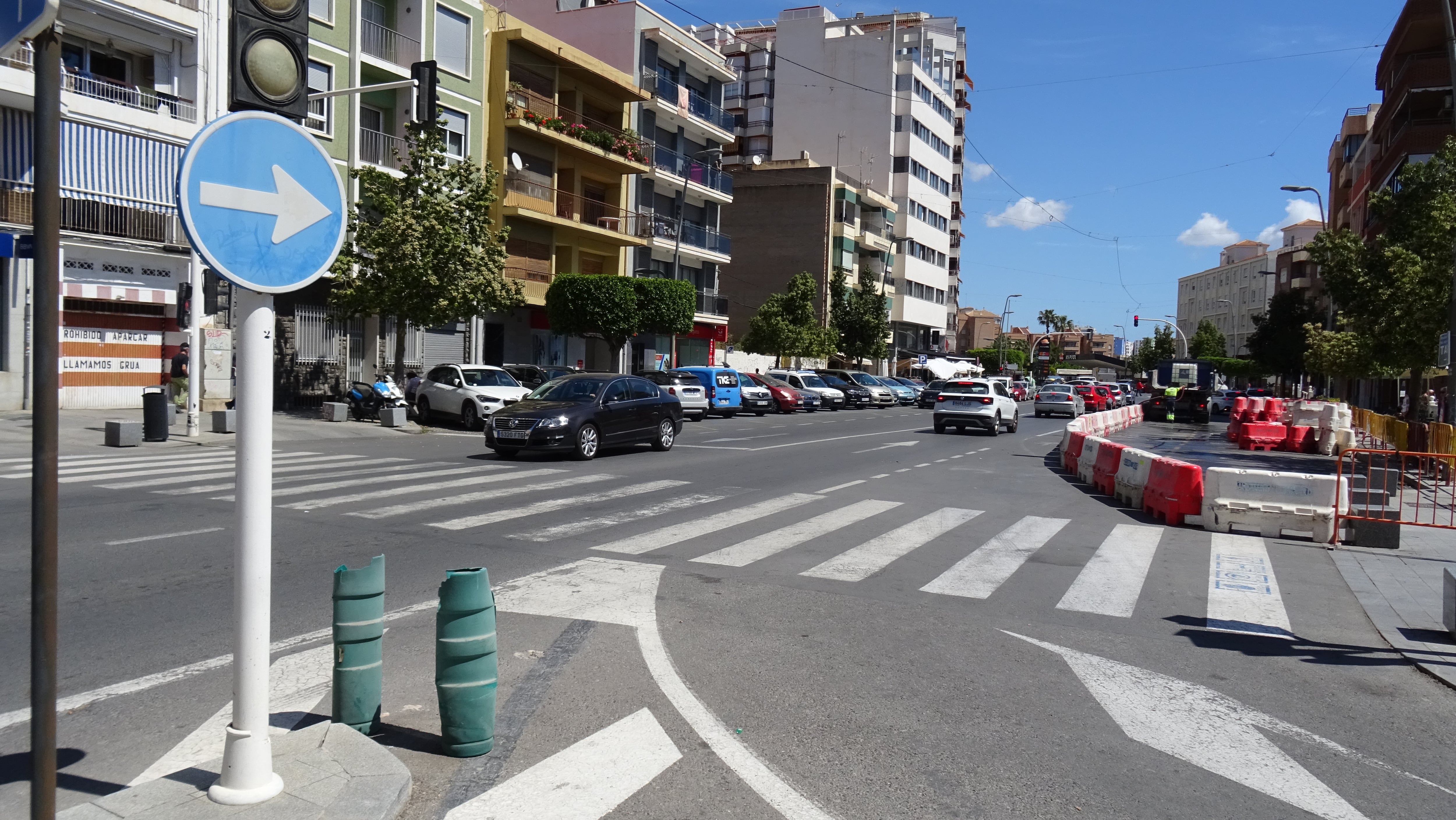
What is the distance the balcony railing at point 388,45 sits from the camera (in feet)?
99.0

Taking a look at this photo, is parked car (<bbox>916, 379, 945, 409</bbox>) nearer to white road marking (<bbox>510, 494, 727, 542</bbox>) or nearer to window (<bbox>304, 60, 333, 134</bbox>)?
window (<bbox>304, 60, 333, 134</bbox>)

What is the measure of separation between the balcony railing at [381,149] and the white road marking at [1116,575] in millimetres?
24378

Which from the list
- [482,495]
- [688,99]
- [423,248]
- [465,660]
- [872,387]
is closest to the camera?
[465,660]

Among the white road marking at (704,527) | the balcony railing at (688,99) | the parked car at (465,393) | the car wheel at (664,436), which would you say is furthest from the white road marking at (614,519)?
the balcony railing at (688,99)

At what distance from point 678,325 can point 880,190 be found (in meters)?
40.8

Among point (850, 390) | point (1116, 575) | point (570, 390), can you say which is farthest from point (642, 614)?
point (850, 390)

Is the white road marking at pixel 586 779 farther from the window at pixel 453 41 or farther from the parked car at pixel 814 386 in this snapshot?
the parked car at pixel 814 386

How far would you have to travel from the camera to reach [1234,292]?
121 m

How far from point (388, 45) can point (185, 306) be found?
51.1 feet

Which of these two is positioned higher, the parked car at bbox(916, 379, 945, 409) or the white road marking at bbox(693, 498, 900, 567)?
the parked car at bbox(916, 379, 945, 409)

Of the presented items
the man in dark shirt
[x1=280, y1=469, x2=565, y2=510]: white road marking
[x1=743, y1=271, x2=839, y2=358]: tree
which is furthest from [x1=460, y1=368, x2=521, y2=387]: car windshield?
[x1=743, y1=271, x2=839, y2=358]: tree

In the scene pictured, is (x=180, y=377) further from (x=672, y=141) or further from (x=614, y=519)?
Result: (x=672, y=141)

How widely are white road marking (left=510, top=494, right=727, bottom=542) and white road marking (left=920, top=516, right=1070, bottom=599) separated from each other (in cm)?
359

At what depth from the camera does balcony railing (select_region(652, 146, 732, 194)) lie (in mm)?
44906
